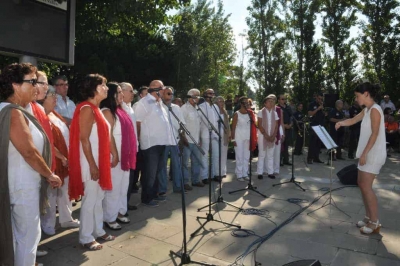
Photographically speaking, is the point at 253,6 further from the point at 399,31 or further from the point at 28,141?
the point at 28,141

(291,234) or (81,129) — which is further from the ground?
(81,129)

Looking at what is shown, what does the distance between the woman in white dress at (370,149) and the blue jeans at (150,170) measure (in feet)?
10.1

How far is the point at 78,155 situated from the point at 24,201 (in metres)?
0.95

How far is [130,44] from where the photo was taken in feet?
64.7

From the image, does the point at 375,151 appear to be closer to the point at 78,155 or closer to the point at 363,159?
the point at 363,159

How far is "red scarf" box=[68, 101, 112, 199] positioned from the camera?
361 centimetres

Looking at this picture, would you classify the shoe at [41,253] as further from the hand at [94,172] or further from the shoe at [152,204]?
the shoe at [152,204]

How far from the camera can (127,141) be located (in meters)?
4.64

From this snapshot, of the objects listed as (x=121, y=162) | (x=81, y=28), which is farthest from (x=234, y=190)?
(x=81, y=28)

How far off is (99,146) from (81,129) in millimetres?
275

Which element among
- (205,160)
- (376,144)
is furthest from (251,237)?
(205,160)

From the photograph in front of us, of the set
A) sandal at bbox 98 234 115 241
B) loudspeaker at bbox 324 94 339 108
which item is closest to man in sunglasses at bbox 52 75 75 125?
sandal at bbox 98 234 115 241

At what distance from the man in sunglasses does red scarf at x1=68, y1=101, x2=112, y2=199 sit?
1.76 metres

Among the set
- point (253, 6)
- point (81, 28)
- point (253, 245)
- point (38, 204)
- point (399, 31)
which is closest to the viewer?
point (38, 204)
